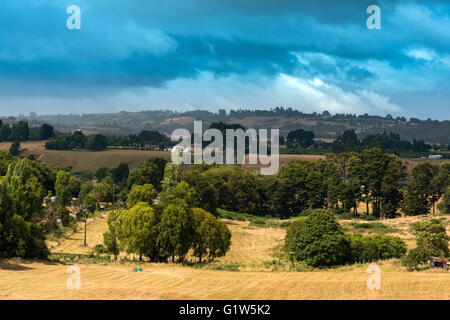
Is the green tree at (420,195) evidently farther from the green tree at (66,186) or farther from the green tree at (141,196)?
the green tree at (66,186)

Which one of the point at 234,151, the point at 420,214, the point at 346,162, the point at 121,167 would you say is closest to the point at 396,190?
the point at 420,214

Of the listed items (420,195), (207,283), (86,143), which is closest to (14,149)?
(86,143)

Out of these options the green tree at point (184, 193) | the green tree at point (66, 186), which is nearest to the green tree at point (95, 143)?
the green tree at point (66, 186)

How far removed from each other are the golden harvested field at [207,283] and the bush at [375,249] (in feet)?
9.75

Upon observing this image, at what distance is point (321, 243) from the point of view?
4028cm

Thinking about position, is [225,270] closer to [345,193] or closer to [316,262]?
[316,262]

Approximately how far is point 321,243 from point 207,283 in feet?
46.4

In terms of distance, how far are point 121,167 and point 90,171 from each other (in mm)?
31053

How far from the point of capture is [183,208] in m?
42.6

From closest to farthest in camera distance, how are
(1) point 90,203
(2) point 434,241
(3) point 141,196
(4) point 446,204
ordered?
(2) point 434,241 → (3) point 141,196 → (1) point 90,203 → (4) point 446,204

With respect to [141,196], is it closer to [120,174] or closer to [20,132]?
[120,174]

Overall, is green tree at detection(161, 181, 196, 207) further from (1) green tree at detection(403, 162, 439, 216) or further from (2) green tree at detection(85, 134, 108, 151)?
(2) green tree at detection(85, 134, 108, 151)

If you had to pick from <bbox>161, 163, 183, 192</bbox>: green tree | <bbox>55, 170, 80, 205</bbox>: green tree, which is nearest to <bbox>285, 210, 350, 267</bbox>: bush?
<bbox>161, 163, 183, 192</bbox>: green tree

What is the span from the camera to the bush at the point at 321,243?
4022 cm
